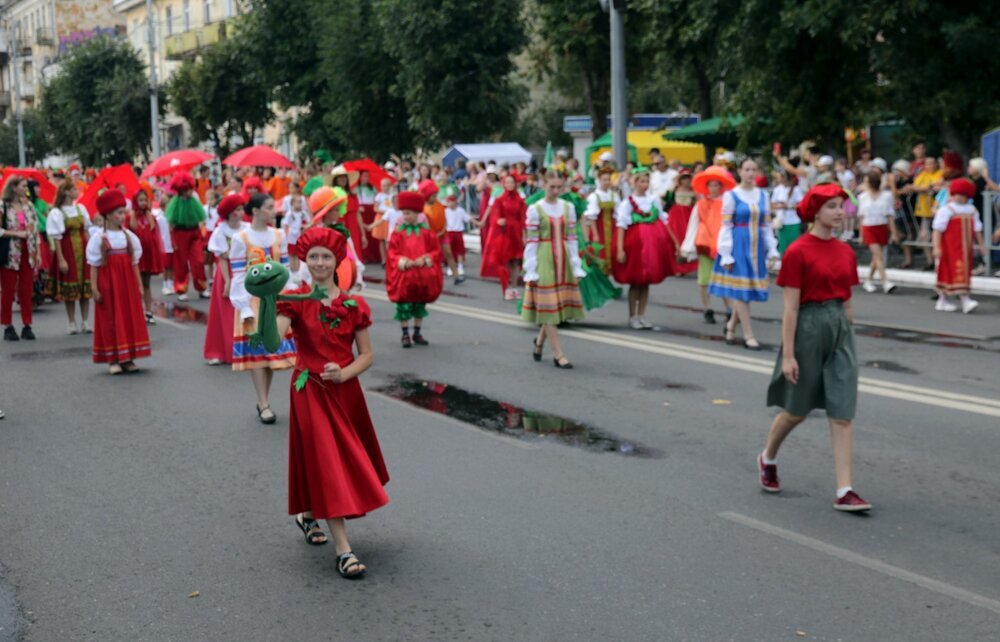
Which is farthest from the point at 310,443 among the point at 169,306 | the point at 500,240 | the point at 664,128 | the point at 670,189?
the point at 664,128

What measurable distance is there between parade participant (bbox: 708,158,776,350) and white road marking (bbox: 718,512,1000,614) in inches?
253

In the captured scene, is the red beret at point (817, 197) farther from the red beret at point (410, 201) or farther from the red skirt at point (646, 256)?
the red skirt at point (646, 256)

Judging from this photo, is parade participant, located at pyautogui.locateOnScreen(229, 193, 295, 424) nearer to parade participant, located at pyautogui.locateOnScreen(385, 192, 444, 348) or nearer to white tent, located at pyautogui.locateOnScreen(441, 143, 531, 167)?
parade participant, located at pyautogui.locateOnScreen(385, 192, 444, 348)

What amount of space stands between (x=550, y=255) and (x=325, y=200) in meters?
2.97

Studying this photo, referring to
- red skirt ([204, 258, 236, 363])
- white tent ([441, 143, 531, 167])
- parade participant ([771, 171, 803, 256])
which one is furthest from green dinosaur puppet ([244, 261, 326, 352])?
white tent ([441, 143, 531, 167])

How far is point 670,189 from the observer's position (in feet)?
69.1

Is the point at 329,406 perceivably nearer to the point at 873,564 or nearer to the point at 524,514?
the point at 524,514

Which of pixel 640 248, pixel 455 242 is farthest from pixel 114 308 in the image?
pixel 455 242

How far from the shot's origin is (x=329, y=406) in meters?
6.40

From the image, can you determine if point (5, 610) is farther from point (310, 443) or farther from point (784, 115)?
point (784, 115)

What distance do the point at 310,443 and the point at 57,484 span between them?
2655mm

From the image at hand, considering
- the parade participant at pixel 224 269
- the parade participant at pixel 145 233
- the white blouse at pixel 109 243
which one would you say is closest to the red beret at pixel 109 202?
the white blouse at pixel 109 243

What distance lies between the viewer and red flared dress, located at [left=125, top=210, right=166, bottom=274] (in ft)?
57.0

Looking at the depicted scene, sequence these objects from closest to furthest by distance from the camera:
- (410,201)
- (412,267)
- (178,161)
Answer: (410,201)
(412,267)
(178,161)
